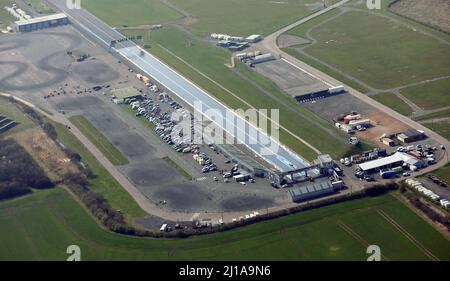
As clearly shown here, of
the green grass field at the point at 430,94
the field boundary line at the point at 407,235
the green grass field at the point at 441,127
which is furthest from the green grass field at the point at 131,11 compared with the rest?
the field boundary line at the point at 407,235

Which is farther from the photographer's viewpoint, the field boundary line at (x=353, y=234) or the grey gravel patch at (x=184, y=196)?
the grey gravel patch at (x=184, y=196)

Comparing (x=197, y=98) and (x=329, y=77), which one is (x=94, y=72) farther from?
(x=329, y=77)

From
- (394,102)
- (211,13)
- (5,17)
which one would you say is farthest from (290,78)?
(5,17)

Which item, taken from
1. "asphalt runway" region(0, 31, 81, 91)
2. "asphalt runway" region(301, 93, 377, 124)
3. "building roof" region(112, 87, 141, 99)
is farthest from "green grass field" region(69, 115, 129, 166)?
"asphalt runway" region(301, 93, 377, 124)

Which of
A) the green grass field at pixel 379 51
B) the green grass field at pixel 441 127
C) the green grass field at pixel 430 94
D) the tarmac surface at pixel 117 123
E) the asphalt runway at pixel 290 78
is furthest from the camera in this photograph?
the green grass field at pixel 379 51

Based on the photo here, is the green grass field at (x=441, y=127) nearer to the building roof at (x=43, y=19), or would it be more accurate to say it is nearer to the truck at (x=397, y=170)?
the truck at (x=397, y=170)
